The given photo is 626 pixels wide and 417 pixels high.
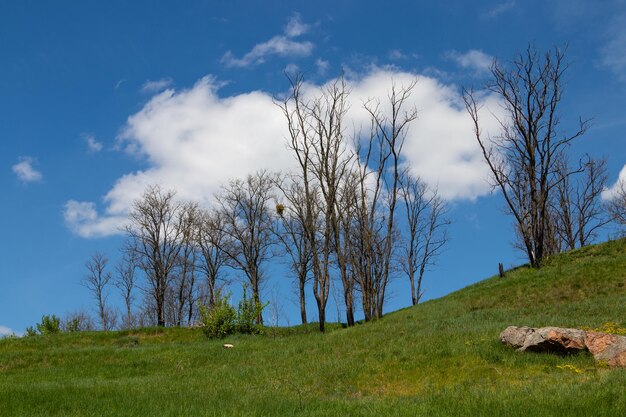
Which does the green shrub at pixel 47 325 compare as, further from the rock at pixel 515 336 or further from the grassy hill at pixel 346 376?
the rock at pixel 515 336

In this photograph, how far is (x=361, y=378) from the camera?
43.2 feet

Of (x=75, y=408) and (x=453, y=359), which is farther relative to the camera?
(x=453, y=359)

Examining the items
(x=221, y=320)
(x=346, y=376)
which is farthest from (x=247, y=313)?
(x=346, y=376)

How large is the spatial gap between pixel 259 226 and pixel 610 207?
40467 mm

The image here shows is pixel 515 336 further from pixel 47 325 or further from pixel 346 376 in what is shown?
pixel 47 325

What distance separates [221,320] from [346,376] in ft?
51.9

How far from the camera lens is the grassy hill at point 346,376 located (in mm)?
8945

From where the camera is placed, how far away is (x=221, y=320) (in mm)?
28156

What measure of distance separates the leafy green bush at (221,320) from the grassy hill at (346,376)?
131 centimetres

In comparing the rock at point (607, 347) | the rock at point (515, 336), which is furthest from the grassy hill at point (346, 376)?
the rock at point (515, 336)

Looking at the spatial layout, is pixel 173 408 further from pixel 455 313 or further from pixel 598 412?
pixel 455 313

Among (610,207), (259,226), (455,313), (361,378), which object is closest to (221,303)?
(455,313)

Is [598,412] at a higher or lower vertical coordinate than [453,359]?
lower

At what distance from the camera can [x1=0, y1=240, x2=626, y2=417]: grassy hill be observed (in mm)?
8945
